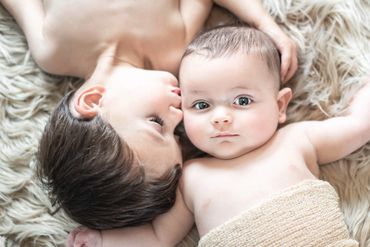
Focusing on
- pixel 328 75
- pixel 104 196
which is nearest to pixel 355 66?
pixel 328 75

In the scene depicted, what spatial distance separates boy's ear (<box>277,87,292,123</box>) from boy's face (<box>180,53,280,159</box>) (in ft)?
0.08

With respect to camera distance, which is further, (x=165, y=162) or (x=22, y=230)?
(x=22, y=230)

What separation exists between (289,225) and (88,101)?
1.36 feet

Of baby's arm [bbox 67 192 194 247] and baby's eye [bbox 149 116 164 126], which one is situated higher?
baby's eye [bbox 149 116 164 126]

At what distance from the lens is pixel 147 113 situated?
1146 mm

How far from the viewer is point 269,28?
4.09 feet

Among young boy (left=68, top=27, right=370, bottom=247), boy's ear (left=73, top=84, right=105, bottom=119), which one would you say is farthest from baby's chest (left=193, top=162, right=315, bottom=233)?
boy's ear (left=73, top=84, right=105, bottom=119)

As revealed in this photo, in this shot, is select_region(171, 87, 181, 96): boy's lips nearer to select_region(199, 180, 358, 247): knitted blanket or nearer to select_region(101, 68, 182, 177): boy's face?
select_region(101, 68, 182, 177): boy's face

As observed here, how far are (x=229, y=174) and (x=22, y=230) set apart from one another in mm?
424

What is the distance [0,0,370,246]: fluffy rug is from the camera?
123cm

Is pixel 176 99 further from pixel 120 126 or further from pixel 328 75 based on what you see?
pixel 328 75

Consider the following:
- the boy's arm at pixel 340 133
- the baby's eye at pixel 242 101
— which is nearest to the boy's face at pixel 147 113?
the baby's eye at pixel 242 101

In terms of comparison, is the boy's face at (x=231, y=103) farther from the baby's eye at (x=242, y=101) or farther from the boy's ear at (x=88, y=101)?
the boy's ear at (x=88, y=101)

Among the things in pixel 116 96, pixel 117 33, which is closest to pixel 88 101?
pixel 116 96
